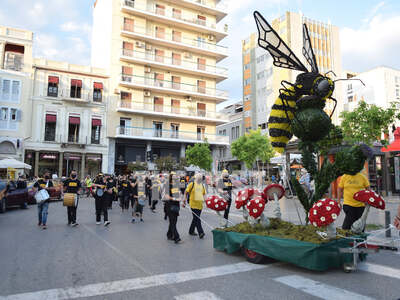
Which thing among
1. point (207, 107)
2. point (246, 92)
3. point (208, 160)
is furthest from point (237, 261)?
point (246, 92)

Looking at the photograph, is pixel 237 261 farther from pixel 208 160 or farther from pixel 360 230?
pixel 208 160

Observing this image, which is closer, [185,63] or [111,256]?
[111,256]

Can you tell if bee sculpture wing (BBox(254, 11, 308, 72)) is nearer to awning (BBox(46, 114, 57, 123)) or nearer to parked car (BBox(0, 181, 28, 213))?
parked car (BBox(0, 181, 28, 213))

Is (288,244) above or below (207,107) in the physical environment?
below

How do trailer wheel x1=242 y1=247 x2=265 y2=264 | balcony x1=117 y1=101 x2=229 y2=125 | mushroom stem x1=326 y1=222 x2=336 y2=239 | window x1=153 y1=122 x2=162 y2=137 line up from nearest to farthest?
1. mushroom stem x1=326 y1=222 x2=336 y2=239
2. trailer wheel x1=242 y1=247 x2=265 y2=264
3. balcony x1=117 y1=101 x2=229 y2=125
4. window x1=153 y1=122 x2=162 y2=137

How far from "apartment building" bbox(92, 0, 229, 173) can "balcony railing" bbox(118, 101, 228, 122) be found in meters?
0.10

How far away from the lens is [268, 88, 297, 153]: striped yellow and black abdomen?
261 inches

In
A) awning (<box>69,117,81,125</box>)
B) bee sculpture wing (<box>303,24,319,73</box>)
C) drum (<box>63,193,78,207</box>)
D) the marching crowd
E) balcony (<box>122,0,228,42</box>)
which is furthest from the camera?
balcony (<box>122,0,228,42</box>)

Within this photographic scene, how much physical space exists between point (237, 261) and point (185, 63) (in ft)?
104

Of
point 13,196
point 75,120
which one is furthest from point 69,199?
point 75,120

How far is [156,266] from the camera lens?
540 centimetres

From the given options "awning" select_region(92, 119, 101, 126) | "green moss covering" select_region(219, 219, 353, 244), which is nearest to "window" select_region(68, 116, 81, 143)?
"awning" select_region(92, 119, 101, 126)

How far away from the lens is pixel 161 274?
4.95 meters

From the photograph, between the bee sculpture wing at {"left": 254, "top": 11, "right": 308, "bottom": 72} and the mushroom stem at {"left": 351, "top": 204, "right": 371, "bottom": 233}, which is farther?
the bee sculpture wing at {"left": 254, "top": 11, "right": 308, "bottom": 72}
